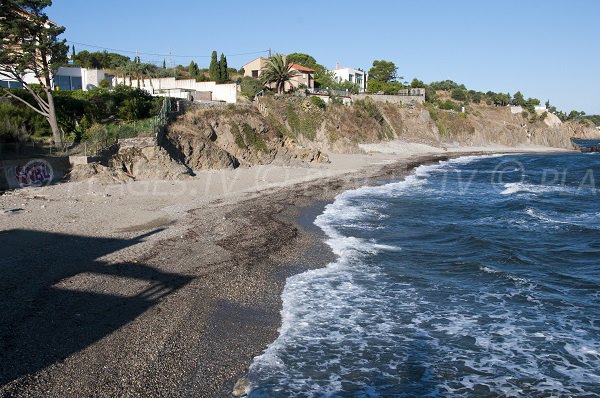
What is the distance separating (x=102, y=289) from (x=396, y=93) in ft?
248

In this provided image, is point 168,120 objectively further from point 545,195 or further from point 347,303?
point 545,195

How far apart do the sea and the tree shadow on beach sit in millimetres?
3350

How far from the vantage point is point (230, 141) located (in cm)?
3606

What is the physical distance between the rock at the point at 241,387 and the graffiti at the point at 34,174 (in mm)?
17610

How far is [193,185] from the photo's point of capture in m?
26.0

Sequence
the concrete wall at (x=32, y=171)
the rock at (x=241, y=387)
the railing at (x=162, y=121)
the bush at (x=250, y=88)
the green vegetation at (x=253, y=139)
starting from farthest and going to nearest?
1. the bush at (x=250, y=88)
2. the green vegetation at (x=253, y=139)
3. the railing at (x=162, y=121)
4. the concrete wall at (x=32, y=171)
5. the rock at (x=241, y=387)

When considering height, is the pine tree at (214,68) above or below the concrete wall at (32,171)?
above

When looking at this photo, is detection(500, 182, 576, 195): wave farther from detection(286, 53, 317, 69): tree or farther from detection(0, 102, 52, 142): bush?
detection(286, 53, 317, 69): tree

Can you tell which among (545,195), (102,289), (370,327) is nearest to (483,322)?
(370,327)

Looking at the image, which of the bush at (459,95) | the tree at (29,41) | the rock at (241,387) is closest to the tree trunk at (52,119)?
the tree at (29,41)

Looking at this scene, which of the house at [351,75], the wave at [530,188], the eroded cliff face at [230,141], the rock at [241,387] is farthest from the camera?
the house at [351,75]

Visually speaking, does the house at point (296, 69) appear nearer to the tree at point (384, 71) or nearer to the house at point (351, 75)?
the house at point (351, 75)

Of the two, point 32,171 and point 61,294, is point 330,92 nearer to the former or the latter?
point 32,171

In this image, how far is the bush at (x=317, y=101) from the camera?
52.7 m
